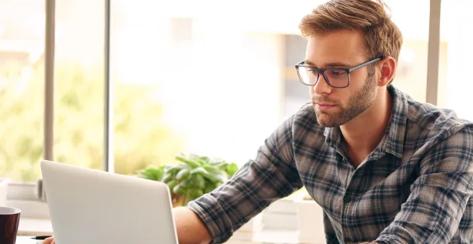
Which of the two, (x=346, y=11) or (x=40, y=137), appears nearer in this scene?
(x=346, y=11)

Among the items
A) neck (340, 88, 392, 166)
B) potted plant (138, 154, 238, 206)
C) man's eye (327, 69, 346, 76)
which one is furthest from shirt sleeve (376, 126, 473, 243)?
potted plant (138, 154, 238, 206)

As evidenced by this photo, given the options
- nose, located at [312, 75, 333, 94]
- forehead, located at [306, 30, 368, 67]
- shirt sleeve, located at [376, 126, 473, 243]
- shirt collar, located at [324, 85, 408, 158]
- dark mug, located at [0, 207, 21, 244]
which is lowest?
dark mug, located at [0, 207, 21, 244]

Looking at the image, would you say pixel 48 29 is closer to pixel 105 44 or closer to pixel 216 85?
pixel 105 44

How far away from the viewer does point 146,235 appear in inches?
65.6

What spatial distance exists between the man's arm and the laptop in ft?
1.40

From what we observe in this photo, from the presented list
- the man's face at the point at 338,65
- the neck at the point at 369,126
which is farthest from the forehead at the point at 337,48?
A: the neck at the point at 369,126

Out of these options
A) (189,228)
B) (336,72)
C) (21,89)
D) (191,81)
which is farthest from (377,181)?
(21,89)

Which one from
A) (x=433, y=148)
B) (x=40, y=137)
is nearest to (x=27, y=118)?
(x=40, y=137)

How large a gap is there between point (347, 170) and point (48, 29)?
5.34 ft

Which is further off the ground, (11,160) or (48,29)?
(48,29)

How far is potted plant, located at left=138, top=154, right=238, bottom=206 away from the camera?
10.7ft

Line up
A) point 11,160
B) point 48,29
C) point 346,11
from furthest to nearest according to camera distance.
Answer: point 11,160 < point 48,29 < point 346,11

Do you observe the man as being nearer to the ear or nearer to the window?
the ear

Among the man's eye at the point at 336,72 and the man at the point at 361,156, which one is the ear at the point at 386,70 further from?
the man's eye at the point at 336,72
